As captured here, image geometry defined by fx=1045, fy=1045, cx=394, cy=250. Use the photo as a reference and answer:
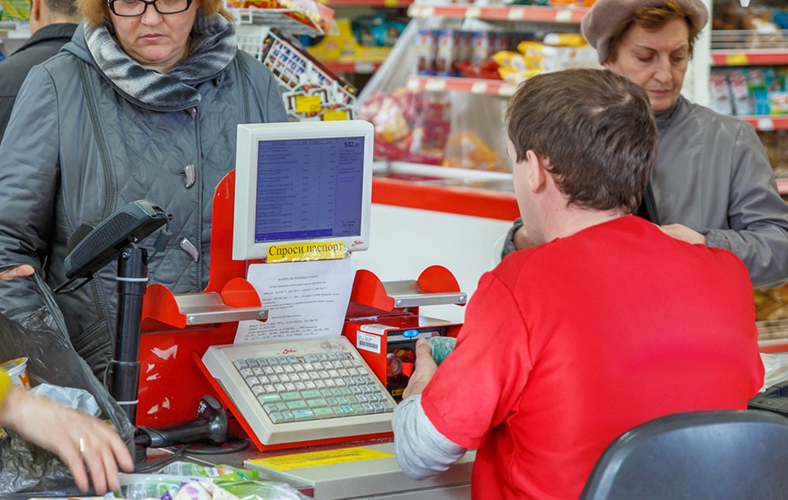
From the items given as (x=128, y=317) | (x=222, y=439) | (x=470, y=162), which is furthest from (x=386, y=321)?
(x=470, y=162)

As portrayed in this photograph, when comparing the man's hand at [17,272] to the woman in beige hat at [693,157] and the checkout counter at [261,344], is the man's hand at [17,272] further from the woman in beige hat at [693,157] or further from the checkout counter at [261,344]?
the woman in beige hat at [693,157]

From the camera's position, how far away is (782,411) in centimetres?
210

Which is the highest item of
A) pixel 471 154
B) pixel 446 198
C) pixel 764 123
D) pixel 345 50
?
pixel 345 50

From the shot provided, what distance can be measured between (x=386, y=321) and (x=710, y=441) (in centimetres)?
83

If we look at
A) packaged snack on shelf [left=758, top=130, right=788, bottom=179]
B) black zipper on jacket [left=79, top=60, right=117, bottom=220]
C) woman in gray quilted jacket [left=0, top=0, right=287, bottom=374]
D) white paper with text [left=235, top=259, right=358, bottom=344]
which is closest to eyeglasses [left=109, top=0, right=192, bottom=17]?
woman in gray quilted jacket [left=0, top=0, right=287, bottom=374]

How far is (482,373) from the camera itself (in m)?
1.57

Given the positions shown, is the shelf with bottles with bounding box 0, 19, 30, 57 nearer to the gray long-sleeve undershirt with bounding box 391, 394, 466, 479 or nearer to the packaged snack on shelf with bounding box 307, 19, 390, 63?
the gray long-sleeve undershirt with bounding box 391, 394, 466, 479

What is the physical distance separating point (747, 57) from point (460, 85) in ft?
4.69

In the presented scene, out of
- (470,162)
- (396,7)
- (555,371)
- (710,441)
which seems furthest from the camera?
(396,7)

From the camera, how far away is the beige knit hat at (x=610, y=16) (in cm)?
273

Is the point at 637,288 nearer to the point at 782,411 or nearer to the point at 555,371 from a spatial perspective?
the point at 555,371

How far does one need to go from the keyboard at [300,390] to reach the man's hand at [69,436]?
0.41 m

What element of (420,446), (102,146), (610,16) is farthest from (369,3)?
(420,446)

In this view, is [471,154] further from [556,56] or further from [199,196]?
[199,196]
